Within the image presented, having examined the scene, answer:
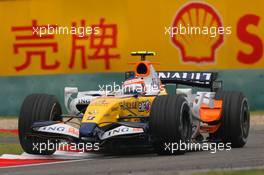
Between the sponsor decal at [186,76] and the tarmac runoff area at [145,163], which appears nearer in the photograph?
the tarmac runoff area at [145,163]

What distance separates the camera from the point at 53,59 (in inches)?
886

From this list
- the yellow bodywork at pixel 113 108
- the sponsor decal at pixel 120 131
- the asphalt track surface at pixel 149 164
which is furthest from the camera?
the yellow bodywork at pixel 113 108

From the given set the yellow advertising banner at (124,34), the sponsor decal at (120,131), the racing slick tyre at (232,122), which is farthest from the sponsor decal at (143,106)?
the yellow advertising banner at (124,34)

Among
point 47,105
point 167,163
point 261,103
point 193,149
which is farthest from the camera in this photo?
point 261,103

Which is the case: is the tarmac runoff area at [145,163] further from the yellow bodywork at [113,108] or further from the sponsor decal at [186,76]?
the sponsor decal at [186,76]

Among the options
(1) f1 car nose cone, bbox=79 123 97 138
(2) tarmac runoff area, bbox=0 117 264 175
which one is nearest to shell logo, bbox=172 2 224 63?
(2) tarmac runoff area, bbox=0 117 264 175

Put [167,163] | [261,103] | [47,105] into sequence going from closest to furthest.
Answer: [167,163]
[47,105]
[261,103]

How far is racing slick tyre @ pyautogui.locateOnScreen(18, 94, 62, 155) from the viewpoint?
13820 mm

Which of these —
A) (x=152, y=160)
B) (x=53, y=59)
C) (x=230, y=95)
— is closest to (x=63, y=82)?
(x=53, y=59)

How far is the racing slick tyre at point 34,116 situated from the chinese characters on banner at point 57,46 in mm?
8215

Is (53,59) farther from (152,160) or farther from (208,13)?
(152,160)

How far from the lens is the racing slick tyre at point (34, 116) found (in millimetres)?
13820

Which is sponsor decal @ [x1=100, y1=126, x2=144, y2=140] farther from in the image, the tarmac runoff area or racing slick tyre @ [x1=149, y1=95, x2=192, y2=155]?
the tarmac runoff area

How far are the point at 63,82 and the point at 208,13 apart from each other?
408 centimetres
